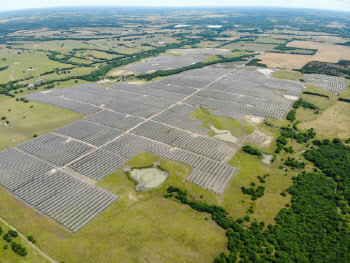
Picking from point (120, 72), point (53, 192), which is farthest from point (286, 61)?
point (53, 192)

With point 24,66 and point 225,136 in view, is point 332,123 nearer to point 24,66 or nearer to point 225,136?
point 225,136

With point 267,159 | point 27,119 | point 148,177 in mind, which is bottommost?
point 267,159

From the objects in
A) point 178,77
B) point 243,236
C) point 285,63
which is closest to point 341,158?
point 243,236

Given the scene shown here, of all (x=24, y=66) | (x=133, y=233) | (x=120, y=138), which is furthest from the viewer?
(x=24, y=66)

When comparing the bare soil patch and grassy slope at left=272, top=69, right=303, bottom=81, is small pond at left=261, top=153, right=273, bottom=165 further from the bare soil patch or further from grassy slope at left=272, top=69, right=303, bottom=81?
the bare soil patch

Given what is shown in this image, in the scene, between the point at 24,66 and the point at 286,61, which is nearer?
the point at 24,66

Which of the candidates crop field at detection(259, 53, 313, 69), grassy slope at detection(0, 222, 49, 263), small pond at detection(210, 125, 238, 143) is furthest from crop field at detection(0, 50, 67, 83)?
crop field at detection(259, 53, 313, 69)
